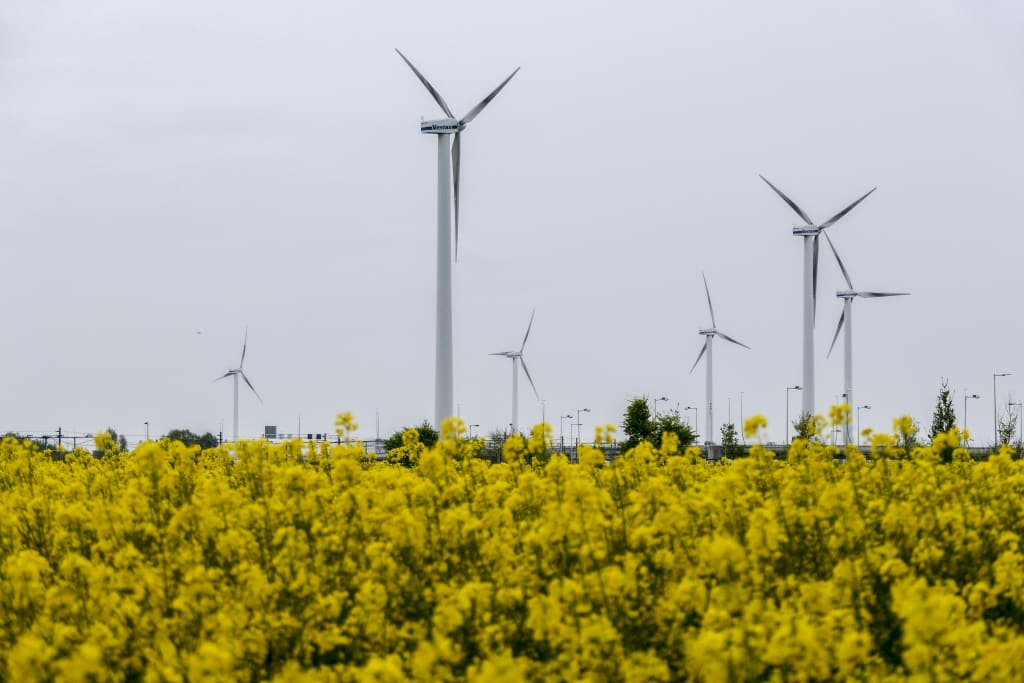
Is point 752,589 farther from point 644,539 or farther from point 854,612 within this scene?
point 644,539

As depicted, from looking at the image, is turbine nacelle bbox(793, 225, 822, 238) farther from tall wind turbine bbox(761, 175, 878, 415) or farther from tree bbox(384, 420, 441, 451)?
tree bbox(384, 420, 441, 451)

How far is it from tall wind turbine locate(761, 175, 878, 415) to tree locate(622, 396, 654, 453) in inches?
259

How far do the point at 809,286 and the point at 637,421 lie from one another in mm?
9193

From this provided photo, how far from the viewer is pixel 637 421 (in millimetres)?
52062

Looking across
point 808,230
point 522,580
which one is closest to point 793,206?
point 808,230

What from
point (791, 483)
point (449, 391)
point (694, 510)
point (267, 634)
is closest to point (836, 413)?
point (791, 483)

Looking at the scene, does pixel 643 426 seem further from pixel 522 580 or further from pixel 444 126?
pixel 522 580

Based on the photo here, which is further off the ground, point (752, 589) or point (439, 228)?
point (439, 228)

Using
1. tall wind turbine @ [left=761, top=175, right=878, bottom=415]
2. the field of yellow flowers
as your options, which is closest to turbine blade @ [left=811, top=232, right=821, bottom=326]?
tall wind turbine @ [left=761, top=175, right=878, bottom=415]

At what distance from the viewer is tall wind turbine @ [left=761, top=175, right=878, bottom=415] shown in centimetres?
4956

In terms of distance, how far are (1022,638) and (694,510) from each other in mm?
2947

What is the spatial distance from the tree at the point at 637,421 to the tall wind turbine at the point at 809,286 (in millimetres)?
6574

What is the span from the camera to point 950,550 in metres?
9.56

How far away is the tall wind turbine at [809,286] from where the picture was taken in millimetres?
49562
